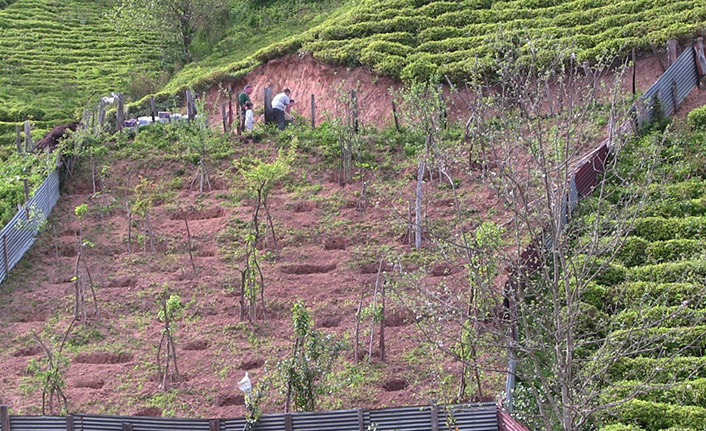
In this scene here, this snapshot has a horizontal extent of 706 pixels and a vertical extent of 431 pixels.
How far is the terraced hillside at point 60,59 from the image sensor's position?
98.2 ft

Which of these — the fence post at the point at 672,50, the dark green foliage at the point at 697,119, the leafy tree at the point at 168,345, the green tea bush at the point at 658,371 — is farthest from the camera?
the fence post at the point at 672,50

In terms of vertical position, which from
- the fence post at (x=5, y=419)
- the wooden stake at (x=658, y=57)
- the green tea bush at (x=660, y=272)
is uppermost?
the wooden stake at (x=658, y=57)

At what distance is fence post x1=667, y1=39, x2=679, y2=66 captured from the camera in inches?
883

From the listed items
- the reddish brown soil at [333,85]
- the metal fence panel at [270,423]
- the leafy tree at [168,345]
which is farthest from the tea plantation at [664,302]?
the leafy tree at [168,345]

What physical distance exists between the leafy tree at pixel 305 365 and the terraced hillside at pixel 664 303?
3.61 m

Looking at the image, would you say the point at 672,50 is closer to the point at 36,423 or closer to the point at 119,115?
the point at 119,115

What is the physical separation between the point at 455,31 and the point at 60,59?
516 inches

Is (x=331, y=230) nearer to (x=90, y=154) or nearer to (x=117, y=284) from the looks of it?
(x=117, y=284)

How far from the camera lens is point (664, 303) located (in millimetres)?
12742

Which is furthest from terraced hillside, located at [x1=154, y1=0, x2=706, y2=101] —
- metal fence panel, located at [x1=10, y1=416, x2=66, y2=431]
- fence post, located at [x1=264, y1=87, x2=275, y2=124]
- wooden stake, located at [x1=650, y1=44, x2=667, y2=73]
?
metal fence panel, located at [x1=10, y1=416, x2=66, y2=431]

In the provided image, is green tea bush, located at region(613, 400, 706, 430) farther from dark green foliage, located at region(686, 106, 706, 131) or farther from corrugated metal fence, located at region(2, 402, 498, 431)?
dark green foliage, located at region(686, 106, 706, 131)

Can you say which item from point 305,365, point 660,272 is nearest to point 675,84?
point 660,272

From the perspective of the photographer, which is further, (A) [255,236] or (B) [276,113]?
(B) [276,113]

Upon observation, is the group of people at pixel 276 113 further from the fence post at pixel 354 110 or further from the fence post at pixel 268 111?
the fence post at pixel 354 110
